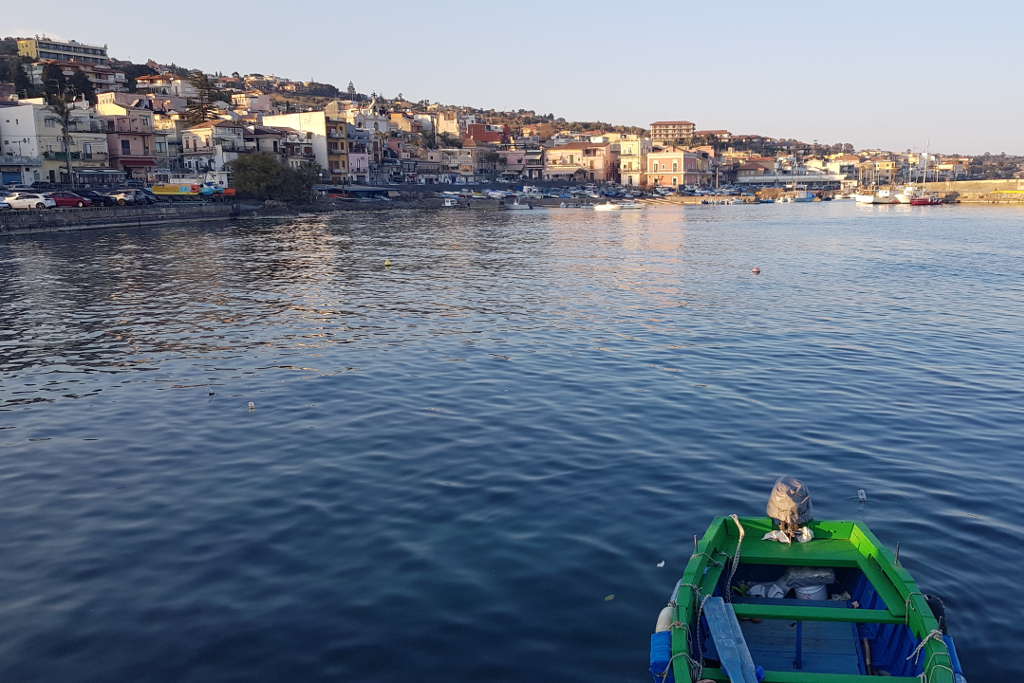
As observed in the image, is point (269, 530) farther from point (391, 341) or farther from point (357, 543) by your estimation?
point (391, 341)

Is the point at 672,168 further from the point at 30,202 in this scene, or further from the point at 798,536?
the point at 798,536

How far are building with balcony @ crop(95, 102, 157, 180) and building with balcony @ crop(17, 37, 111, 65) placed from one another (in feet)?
258

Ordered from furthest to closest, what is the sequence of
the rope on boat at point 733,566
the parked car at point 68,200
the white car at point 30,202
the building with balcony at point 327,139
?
the building with balcony at point 327,139 → the parked car at point 68,200 → the white car at point 30,202 → the rope on boat at point 733,566

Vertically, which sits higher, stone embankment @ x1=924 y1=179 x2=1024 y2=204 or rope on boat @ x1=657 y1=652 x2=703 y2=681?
stone embankment @ x1=924 y1=179 x2=1024 y2=204

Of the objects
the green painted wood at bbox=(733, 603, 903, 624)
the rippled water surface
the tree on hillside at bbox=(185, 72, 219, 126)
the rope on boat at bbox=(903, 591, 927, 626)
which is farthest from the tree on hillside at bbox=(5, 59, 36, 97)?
the rope on boat at bbox=(903, 591, 927, 626)

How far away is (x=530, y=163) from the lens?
18012 cm

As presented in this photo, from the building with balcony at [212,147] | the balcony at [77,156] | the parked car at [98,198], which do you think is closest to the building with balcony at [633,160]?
the building with balcony at [212,147]

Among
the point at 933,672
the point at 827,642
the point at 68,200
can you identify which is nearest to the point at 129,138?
the point at 68,200

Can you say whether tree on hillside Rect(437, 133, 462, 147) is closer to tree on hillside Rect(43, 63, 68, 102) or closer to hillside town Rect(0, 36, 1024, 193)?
hillside town Rect(0, 36, 1024, 193)

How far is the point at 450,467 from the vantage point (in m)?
12.9

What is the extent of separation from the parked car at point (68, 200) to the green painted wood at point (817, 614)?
72742 millimetres

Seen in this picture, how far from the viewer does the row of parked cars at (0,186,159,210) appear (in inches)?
2484

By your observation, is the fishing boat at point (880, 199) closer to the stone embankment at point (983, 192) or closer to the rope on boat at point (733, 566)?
the stone embankment at point (983, 192)

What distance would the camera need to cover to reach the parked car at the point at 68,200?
66188mm
